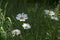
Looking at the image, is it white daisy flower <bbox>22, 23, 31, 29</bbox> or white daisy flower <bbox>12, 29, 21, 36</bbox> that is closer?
white daisy flower <bbox>12, 29, 21, 36</bbox>

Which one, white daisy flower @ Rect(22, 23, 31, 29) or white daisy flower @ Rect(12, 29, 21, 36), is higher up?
white daisy flower @ Rect(22, 23, 31, 29)

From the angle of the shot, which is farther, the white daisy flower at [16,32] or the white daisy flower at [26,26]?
the white daisy flower at [26,26]

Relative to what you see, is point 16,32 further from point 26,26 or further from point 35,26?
point 35,26

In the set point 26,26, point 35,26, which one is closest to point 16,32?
point 26,26

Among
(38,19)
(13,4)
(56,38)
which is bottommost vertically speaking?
(56,38)

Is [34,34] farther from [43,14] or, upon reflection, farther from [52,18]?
[43,14]

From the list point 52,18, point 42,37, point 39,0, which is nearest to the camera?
point 42,37

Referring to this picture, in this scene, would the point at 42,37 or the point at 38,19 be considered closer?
the point at 42,37

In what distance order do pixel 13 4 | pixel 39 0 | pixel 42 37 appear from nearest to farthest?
1. pixel 42 37
2. pixel 13 4
3. pixel 39 0

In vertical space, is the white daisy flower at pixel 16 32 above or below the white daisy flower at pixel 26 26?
below

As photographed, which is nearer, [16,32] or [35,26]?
[16,32]

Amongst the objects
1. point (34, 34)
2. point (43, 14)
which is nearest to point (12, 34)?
point (34, 34)
